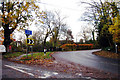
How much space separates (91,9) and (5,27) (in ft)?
44.8

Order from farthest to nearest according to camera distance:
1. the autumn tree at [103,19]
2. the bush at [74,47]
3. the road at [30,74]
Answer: the bush at [74,47], the autumn tree at [103,19], the road at [30,74]

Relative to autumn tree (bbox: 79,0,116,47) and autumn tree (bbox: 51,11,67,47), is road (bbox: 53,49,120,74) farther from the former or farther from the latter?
autumn tree (bbox: 51,11,67,47)

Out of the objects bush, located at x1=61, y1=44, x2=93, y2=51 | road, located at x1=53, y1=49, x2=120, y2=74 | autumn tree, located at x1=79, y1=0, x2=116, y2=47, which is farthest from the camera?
bush, located at x1=61, y1=44, x2=93, y2=51

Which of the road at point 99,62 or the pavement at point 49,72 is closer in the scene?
the pavement at point 49,72

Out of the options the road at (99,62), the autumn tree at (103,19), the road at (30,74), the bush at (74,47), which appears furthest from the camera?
the bush at (74,47)

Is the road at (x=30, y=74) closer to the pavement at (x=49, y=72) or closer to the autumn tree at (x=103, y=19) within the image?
the pavement at (x=49, y=72)

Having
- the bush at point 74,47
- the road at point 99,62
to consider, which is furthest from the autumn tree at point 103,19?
the bush at point 74,47

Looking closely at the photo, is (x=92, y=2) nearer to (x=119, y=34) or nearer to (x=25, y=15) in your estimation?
(x=119, y=34)

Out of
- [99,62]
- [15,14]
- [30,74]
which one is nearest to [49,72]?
[30,74]

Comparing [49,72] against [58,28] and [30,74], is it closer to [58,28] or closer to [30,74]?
[30,74]

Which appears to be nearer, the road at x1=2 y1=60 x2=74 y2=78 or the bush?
the road at x1=2 y1=60 x2=74 y2=78

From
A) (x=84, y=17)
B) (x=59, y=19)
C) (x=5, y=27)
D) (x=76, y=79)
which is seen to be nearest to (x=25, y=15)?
(x=5, y=27)

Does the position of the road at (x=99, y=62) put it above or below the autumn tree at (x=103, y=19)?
below

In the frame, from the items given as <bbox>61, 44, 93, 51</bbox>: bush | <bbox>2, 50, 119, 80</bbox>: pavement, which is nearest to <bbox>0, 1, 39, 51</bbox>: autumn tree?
<bbox>2, 50, 119, 80</bbox>: pavement
